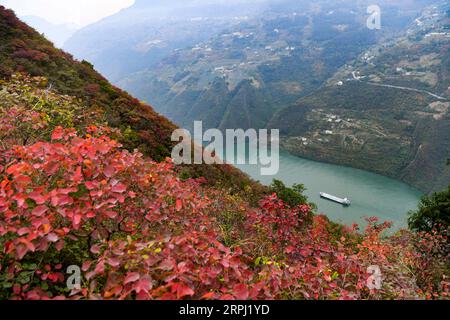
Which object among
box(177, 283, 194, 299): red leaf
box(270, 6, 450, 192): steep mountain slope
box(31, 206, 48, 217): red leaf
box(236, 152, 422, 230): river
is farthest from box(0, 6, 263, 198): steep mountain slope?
box(270, 6, 450, 192): steep mountain slope

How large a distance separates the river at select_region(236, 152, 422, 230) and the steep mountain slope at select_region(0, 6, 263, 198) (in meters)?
27.9

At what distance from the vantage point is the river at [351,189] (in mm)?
43625

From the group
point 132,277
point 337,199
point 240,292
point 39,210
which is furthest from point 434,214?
point 337,199

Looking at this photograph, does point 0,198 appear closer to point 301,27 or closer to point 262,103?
point 262,103

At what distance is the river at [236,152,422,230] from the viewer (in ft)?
143

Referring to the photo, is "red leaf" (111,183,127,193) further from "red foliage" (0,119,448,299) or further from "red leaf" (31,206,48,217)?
"red leaf" (31,206,48,217)

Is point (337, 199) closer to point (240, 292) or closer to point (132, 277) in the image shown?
point (240, 292)

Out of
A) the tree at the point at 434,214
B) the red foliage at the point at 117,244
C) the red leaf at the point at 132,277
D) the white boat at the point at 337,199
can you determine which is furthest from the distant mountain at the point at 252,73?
the red leaf at the point at 132,277

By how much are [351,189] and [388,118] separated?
32.0m

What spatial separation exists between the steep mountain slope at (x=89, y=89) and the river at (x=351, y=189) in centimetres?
2791

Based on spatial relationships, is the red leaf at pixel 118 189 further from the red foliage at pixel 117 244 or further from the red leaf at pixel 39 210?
the red leaf at pixel 39 210

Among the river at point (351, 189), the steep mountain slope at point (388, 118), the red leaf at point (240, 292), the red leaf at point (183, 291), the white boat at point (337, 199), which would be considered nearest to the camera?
the red leaf at point (183, 291)
